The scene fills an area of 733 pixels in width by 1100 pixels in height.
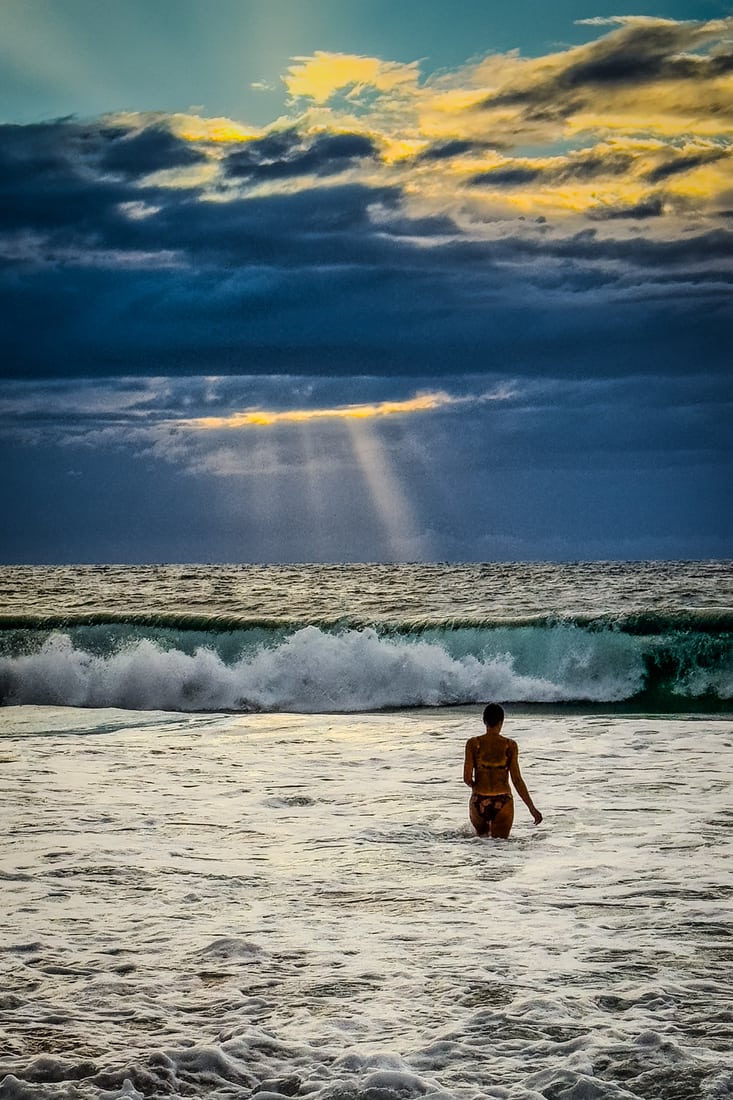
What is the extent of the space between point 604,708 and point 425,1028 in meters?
15.2

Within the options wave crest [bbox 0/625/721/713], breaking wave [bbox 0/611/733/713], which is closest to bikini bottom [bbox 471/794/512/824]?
wave crest [bbox 0/625/721/713]

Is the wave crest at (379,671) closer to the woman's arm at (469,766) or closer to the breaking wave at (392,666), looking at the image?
the breaking wave at (392,666)

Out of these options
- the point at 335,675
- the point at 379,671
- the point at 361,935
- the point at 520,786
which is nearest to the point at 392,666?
the point at 379,671

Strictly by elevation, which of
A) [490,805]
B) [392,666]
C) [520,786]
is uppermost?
[392,666]

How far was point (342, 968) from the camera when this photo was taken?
5.09m

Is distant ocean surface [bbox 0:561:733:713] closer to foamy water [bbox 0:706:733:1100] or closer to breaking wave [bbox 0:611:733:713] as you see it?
breaking wave [bbox 0:611:733:713]

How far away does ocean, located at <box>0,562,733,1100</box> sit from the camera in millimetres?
4082

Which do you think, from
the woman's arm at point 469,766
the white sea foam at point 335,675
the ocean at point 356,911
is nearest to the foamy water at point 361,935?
the ocean at point 356,911

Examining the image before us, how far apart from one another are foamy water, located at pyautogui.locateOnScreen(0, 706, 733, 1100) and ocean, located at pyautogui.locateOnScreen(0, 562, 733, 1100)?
2cm

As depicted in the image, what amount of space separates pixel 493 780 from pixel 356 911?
2.03 meters

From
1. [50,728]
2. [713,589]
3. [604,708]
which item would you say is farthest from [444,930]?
[713,589]

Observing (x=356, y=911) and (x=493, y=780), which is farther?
(x=493, y=780)

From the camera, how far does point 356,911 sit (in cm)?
600

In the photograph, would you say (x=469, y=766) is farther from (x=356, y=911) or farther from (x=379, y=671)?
(x=379, y=671)
